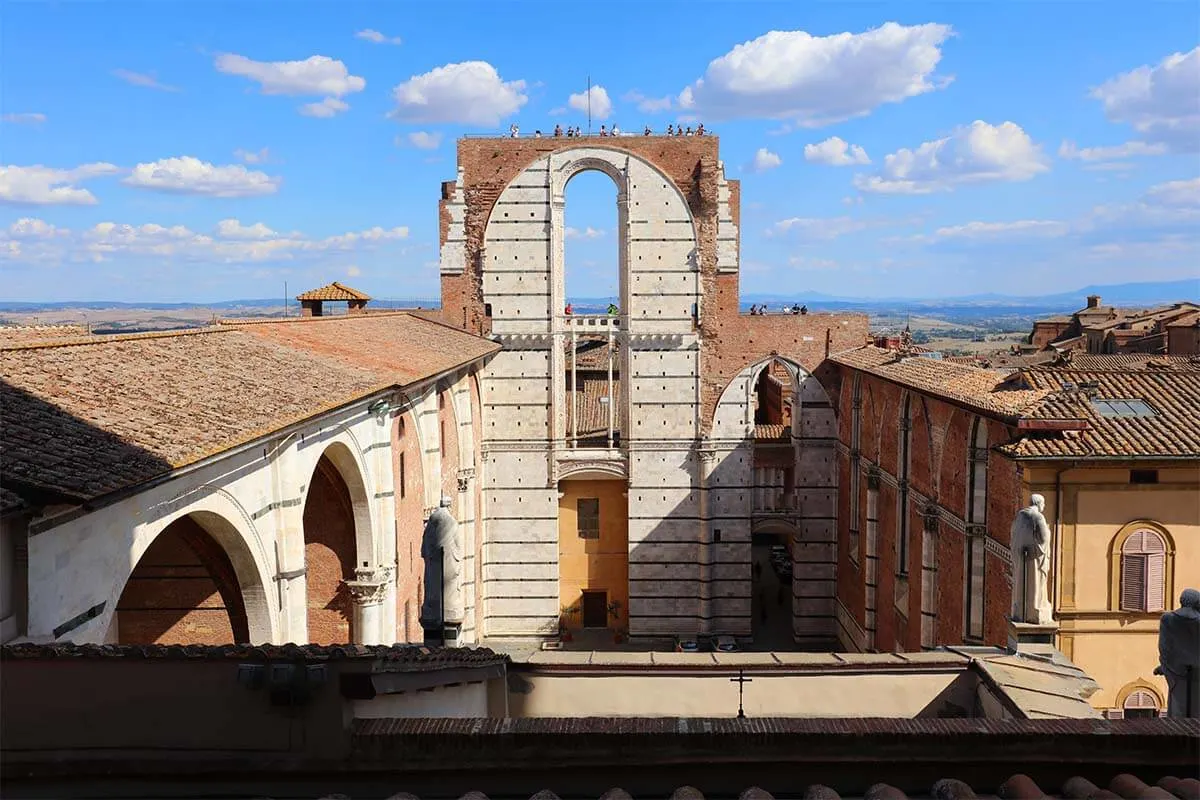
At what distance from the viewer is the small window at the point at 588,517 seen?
32562 millimetres

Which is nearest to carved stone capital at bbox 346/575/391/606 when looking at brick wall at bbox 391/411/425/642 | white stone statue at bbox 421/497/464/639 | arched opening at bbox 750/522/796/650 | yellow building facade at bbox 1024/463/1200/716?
brick wall at bbox 391/411/425/642

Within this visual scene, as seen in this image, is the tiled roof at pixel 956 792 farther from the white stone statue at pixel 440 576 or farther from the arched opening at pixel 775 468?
the arched opening at pixel 775 468

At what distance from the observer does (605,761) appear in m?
4.57

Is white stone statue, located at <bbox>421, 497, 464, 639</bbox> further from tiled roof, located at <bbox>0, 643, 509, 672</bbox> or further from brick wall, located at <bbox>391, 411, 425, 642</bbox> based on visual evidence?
brick wall, located at <bbox>391, 411, 425, 642</bbox>

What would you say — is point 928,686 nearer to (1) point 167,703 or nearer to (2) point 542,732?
(2) point 542,732

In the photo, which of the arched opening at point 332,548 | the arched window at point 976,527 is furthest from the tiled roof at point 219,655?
the arched window at point 976,527

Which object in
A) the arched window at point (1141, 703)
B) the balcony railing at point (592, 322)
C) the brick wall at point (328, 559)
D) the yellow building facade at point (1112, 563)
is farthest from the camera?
the balcony railing at point (592, 322)

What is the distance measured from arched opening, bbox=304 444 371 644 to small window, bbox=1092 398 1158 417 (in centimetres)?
1327

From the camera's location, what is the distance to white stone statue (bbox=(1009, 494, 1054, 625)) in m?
12.4

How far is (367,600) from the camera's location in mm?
18469

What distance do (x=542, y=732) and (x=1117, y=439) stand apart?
14.7 meters

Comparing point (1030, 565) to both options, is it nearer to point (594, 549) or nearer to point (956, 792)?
point (956, 792)

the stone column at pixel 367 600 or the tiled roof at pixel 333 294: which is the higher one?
the tiled roof at pixel 333 294

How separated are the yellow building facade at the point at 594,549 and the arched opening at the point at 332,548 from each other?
1405 cm
